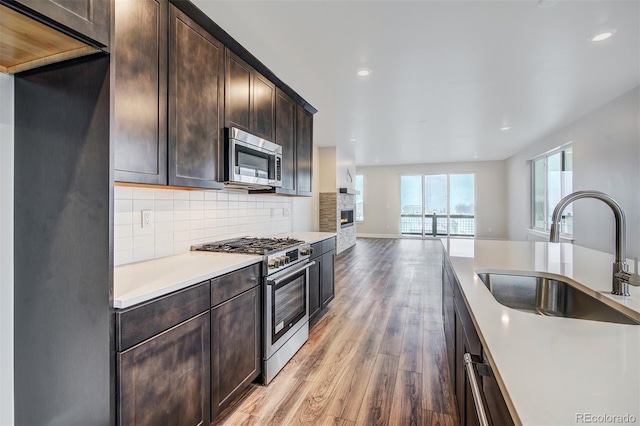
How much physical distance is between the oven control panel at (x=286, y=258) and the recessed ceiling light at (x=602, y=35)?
3.07 meters

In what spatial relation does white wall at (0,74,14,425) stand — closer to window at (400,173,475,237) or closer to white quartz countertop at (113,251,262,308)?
white quartz countertop at (113,251,262,308)

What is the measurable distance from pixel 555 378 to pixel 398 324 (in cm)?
271

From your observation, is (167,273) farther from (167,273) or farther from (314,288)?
(314,288)

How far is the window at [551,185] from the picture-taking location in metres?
5.67

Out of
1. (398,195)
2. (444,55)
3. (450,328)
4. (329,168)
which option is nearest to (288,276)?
(450,328)

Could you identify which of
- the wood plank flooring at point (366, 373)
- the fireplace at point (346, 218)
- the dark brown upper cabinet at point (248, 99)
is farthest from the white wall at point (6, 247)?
the fireplace at point (346, 218)

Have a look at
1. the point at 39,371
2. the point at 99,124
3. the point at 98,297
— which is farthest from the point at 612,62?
the point at 39,371

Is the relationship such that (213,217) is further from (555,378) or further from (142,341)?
(555,378)

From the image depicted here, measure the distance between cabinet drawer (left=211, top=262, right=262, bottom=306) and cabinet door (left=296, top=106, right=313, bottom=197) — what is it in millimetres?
1634

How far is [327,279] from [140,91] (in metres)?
2.63

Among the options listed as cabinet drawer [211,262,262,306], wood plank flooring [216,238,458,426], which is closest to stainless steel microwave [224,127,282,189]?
cabinet drawer [211,262,262,306]

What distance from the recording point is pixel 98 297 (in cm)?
116

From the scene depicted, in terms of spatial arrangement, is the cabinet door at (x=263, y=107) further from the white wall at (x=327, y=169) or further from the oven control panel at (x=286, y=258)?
the white wall at (x=327, y=169)

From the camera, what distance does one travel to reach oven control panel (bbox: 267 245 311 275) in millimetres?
2145
